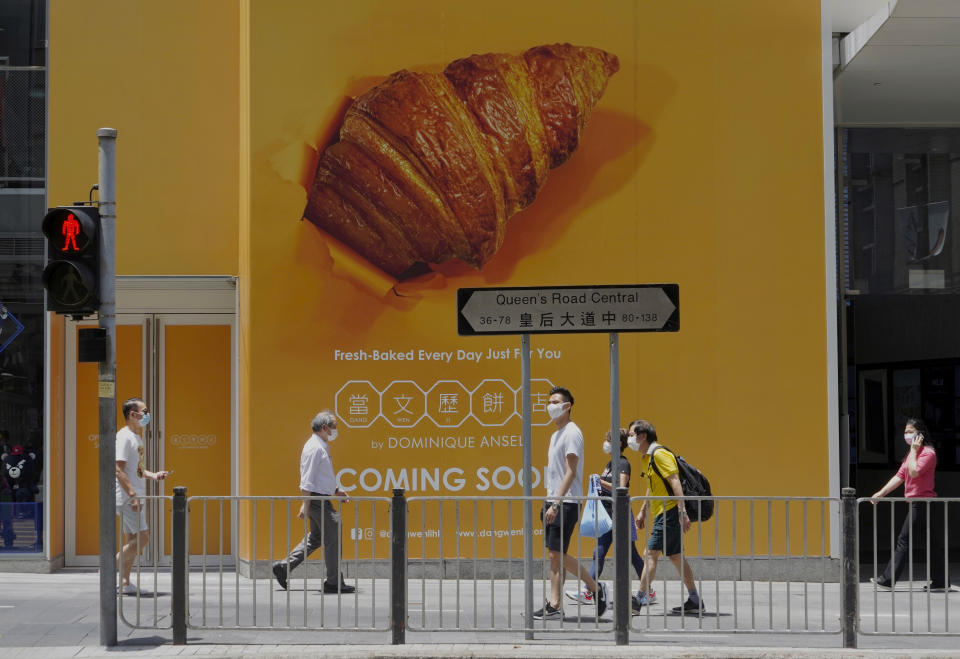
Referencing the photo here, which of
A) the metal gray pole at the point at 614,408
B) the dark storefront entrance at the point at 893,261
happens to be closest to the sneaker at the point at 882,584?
the metal gray pole at the point at 614,408

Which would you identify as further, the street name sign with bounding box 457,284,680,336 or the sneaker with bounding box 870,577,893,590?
the sneaker with bounding box 870,577,893,590

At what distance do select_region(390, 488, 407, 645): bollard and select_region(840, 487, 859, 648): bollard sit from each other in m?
3.04

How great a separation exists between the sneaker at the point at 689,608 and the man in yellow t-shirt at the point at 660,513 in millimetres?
111

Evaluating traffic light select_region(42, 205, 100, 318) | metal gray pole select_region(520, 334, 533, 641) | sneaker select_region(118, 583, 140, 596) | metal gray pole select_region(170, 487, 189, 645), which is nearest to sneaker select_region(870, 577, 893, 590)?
metal gray pole select_region(520, 334, 533, 641)

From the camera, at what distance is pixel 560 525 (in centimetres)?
923

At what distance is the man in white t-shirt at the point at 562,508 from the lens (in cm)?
888

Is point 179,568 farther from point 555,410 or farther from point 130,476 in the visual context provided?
point 555,410

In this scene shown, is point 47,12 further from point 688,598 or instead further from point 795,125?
point 688,598

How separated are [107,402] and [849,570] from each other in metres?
5.32

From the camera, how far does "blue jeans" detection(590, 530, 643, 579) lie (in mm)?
8945

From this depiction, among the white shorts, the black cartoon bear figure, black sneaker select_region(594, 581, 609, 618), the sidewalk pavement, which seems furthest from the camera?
the black cartoon bear figure

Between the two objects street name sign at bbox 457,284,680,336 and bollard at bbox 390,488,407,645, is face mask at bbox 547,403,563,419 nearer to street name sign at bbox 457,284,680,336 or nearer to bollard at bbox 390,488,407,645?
street name sign at bbox 457,284,680,336

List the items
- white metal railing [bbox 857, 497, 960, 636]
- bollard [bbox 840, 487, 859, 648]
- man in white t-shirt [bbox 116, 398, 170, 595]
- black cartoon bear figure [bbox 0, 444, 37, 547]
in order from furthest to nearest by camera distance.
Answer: black cartoon bear figure [bbox 0, 444, 37, 547], man in white t-shirt [bbox 116, 398, 170, 595], white metal railing [bbox 857, 497, 960, 636], bollard [bbox 840, 487, 859, 648]

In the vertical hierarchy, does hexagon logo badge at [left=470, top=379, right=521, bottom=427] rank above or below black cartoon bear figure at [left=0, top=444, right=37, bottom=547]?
above
